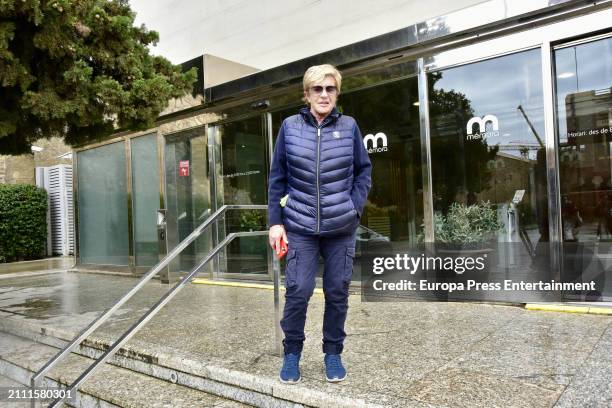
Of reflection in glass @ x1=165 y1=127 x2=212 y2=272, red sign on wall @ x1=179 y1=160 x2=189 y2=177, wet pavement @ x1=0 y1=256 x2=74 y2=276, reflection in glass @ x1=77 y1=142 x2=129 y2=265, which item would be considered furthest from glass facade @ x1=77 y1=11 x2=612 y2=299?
wet pavement @ x1=0 y1=256 x2=74 y2=276

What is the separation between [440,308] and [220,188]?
4.13 meters

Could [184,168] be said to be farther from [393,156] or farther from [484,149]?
[484,149]

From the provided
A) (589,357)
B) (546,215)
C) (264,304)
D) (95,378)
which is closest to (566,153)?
(546,215)

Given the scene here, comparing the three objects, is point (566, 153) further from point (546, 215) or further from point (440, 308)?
point (440, 308)

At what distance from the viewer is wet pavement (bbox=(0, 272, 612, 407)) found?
97.4 inches

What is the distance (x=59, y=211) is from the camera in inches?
554

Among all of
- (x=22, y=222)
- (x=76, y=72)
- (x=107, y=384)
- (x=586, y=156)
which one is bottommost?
(x=107, y=384)

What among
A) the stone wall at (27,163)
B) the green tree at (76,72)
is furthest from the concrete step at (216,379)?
the stone wall at (27,163)

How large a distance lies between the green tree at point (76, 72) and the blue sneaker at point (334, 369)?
10.4 feet

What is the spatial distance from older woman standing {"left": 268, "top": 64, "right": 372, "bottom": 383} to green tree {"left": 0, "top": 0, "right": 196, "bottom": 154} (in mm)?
2383

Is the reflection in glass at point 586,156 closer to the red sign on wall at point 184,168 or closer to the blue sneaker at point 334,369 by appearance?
the blue sneaker at point 334,369

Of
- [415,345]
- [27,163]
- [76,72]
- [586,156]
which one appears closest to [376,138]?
[586,156]

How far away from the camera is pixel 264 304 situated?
526cm

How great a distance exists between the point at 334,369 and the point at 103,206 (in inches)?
333
